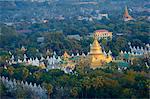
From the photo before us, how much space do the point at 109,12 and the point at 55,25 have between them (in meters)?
11.6

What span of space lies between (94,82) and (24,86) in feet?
9.11

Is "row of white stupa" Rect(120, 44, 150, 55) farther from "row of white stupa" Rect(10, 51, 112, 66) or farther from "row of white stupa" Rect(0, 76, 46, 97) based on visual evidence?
"row of white stupa" Rect(0, 76, 46, 97)

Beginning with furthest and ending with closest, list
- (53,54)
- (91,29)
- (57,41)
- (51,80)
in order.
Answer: (91,29) → (57,41) → (53,54) → (51,80)

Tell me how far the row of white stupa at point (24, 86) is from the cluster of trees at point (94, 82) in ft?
0.74

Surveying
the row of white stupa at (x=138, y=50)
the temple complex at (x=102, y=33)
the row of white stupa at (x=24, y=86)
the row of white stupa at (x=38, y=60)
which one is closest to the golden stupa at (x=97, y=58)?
the row of white stupa at (x=38, y=60)

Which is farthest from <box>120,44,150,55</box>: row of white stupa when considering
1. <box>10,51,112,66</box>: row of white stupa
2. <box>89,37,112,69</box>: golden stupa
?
<box>89,37,112,69</box>: golden stupa

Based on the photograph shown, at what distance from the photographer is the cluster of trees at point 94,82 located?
60.7ft

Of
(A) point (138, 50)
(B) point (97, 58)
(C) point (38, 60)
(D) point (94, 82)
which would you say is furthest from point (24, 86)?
(A) point (138, 50)

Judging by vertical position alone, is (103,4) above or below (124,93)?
below

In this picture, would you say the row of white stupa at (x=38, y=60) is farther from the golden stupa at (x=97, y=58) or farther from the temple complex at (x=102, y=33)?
the temple complex at (x=102, y=33)

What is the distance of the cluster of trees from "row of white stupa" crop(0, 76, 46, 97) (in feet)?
0.74

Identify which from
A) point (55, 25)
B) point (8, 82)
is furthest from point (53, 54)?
point (55, 25)

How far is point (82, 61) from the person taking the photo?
2491cm

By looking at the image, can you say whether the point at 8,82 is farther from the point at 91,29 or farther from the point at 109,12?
the point at 109,12
